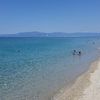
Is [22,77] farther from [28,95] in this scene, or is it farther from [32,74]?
[28,95]

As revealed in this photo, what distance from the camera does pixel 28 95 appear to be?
20031 mm

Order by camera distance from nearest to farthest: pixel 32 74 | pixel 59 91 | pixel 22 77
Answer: pixel 59 91 → pixel 22 77 → pixel 32 74

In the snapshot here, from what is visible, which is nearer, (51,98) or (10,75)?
(51,98)

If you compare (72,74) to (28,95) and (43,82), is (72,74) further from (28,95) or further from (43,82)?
(28,95)

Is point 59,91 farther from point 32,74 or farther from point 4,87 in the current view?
point 32,74

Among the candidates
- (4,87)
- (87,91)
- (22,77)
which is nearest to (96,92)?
(87,91)

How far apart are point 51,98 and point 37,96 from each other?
4.36 feet

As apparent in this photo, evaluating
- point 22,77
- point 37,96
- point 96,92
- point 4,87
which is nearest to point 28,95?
point 37,96

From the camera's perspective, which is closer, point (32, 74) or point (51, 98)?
point (51, 98)

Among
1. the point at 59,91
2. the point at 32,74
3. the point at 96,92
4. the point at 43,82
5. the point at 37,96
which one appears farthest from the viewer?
the point at 32,74

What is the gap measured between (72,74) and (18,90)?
994 centimetres

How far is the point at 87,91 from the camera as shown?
1912cm

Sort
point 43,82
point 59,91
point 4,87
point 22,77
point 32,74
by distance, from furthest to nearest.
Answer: point 32,74
point 22,77
point 43,82
point 4,87
point 59,91

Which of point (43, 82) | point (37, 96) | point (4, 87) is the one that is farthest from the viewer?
point (43, 82)
